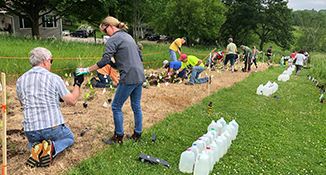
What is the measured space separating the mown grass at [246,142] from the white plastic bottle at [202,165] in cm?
27

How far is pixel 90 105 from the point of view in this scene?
575 centimetres

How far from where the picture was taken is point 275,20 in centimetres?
3675

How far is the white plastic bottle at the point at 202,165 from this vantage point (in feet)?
10.0

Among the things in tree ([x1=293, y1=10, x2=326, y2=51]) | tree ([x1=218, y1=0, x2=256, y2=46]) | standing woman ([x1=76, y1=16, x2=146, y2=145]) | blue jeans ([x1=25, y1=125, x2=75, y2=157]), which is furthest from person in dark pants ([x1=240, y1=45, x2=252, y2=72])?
tree ([x1=293, y1=10, x2=326, y2=51])

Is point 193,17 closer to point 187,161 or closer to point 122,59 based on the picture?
point 122,59

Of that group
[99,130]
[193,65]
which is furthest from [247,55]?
[99,130]

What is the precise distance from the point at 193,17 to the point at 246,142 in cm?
2687

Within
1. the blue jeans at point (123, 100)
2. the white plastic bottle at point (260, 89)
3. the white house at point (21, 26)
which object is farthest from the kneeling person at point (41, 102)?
the white house at point (21, 26)

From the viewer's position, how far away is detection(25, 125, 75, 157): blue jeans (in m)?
3.01

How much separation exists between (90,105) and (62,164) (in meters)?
2.69

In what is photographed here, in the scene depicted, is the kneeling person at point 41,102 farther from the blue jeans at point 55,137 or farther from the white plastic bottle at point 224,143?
the white plastic bottle at point 224,143

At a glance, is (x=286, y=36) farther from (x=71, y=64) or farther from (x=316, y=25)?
(x=71, y=64)

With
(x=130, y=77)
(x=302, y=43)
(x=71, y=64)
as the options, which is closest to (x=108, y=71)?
(x=71, y=64)

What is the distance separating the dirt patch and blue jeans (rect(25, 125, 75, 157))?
196 mm
